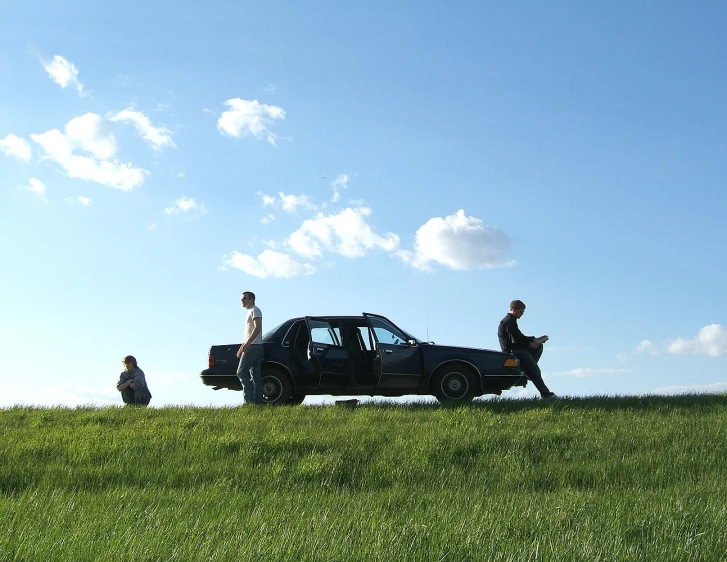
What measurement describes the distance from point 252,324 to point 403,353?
9.51 ft

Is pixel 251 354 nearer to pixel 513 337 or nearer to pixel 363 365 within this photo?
pixel 363 365

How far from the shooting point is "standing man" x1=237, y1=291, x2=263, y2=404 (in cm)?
1501

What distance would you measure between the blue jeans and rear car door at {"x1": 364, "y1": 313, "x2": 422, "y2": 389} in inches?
85.6

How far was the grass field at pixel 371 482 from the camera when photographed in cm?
631

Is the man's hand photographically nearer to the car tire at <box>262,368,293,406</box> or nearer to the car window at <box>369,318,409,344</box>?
the car tire at <box>262,368,293,406</box>

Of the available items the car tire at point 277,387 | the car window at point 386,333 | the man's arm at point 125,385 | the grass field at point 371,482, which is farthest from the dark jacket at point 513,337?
the man's arm at point 125,385

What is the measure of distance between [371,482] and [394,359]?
5402 millimetres

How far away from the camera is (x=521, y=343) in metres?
16.6

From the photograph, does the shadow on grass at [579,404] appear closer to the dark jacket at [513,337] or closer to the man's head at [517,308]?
the dark jacket at [513,337]

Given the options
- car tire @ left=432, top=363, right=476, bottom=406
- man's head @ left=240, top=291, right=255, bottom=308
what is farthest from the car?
man's head @ left=240, top=291, right=255, bottom=308

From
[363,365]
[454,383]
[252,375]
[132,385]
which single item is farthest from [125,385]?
[454,383]

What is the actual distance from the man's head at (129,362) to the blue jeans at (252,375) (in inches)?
106

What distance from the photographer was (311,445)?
11.4m

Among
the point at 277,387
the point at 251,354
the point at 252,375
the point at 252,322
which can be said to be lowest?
the point at 277,387
